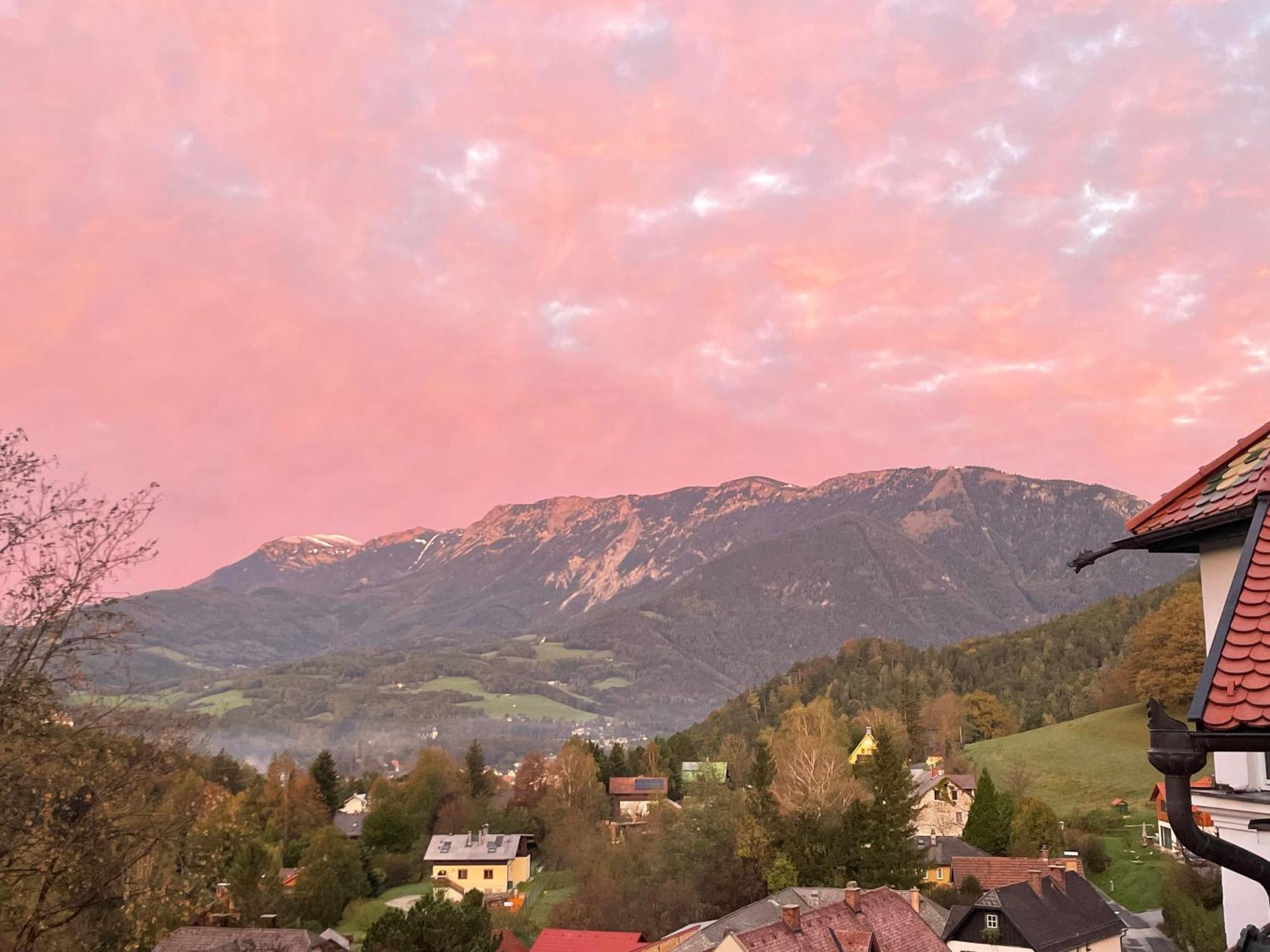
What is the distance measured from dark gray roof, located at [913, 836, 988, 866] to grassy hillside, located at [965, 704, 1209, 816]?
12069mm

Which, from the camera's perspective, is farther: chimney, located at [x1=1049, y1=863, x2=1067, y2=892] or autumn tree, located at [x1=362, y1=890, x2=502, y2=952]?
chimney, located at [x1=1049, y1=863, x2=1067, y2=892]

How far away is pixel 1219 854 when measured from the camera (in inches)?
202

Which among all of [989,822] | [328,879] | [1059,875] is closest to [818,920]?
[1059,875]

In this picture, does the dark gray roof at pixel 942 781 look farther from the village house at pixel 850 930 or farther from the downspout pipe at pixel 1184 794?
the downspout pipe at pixel 1184 794

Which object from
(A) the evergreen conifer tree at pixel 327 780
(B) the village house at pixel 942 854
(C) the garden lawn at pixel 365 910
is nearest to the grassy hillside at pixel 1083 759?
(B) the village house at pixel 942 854

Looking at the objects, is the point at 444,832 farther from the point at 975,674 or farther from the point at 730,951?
the point at 975,674

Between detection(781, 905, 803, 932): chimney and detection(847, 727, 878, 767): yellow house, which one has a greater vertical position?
detection(847, 727, 878, 767): yellow house

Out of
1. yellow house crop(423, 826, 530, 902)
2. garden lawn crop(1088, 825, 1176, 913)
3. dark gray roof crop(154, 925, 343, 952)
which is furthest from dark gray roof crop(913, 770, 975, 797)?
dark gray roof crop(154, 925, 343, 952)

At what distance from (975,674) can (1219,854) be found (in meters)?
181

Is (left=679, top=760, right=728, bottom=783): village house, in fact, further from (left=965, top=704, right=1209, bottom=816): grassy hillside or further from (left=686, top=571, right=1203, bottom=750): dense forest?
(left=965, top=704, right=1209, bottom=816): grassy hillside

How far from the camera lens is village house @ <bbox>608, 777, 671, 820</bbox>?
114 metres

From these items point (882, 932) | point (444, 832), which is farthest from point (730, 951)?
point (444, 832)

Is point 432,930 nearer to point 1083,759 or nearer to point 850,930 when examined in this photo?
point 850,930

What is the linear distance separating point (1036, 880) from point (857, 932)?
15485 millimetres
